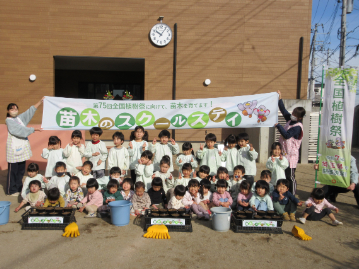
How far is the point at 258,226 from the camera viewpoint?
13.5ft

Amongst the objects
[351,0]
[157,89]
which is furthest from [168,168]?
[351,0]

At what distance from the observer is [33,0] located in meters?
9.79

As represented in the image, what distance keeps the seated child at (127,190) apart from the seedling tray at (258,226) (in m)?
1.83

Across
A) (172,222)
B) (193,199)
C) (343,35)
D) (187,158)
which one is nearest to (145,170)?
(187,158)

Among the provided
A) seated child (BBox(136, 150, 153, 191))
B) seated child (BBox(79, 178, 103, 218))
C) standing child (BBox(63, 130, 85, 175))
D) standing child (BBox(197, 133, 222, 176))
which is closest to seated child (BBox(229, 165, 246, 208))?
standing child (BBox(197, 133, 222, 176))

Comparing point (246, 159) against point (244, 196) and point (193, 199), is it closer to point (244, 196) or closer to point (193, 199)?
point (244, 196)

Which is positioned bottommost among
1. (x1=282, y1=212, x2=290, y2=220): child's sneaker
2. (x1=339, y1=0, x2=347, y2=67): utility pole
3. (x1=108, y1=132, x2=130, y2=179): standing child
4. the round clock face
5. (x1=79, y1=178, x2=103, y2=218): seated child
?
(x1=282, y1=212, x2=290, y2=220): child's sneaker

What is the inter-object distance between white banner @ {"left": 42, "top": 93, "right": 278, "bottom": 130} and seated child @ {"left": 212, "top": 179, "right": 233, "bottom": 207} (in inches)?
71.0

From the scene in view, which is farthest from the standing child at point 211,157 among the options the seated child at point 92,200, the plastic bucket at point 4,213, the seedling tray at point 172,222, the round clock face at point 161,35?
the round clock face at point 161,35

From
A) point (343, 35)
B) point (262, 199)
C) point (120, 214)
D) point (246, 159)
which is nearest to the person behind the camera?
point (120, 214)

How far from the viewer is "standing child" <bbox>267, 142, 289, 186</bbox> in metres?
5.10

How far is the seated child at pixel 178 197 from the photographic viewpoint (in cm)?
459

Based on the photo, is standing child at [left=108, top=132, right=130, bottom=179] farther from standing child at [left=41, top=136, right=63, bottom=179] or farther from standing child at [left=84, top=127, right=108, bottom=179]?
standing child at [left=41, top=136, right=63, bottom=179]

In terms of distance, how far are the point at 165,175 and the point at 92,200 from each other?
1.30 m
